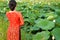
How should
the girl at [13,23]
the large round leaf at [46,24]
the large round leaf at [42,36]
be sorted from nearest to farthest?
the girl at [13,23], the large round leaf at [42,36], the large round leaf at [46,24]

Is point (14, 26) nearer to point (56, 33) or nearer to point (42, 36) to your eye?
point (42, 36)

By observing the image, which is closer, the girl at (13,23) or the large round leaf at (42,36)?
the girl at (13,23)

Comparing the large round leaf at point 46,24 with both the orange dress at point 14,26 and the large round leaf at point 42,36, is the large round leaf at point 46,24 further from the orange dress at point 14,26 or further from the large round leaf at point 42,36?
the orange dress at point 14,26

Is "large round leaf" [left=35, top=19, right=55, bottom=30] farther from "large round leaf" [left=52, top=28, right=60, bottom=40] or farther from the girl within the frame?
the girl

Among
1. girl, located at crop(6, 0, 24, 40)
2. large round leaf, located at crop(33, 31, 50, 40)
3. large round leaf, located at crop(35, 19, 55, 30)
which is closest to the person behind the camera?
girl, located at crop(6, 0, 24, 40)

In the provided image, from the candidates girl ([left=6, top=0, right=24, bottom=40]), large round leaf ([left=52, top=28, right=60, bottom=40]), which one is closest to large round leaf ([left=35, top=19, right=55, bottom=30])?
large round leaf ([left=52, top=28, right=60, bottom=40])

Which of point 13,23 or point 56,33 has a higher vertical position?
point 13,23

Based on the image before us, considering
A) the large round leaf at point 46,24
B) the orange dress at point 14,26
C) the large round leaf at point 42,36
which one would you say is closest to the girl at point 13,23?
the orange dress at point 14,26

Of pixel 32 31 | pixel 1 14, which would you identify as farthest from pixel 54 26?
pixel 1 14

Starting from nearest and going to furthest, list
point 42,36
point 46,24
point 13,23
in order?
point 13,23, point 42,36, point 46,24

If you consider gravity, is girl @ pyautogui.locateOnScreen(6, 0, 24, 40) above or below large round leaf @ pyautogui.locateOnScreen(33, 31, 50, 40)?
above

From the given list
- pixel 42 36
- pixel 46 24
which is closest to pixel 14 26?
pixel 42 36

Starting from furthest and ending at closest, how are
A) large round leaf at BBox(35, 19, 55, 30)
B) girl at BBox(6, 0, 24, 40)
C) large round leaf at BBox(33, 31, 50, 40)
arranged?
1. large round leaf at BBox(35, 19, 55, 30)
2. large round leaf at BBox(33, 31, 50, 40)
3. girl at BBox(6, 0, 24, 40)

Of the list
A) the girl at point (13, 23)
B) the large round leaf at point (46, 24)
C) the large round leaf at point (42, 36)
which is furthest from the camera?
Answer: the large round leaf at point (46, 24)
